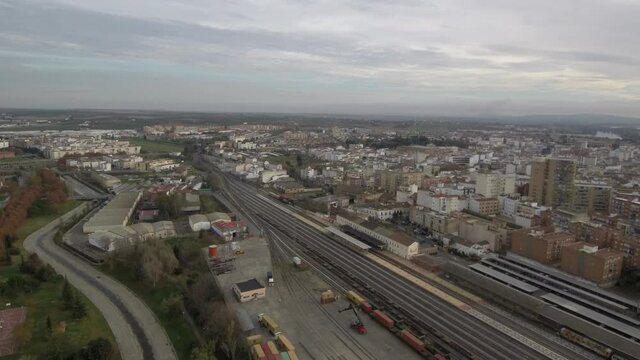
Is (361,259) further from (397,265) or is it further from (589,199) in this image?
(589,199)

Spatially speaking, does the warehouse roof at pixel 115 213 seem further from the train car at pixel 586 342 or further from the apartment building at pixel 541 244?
the train car at pixel 586 342

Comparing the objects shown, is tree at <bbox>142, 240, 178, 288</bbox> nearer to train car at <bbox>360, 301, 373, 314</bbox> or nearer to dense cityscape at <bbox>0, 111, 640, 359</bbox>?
dense cityscape at <bbox>0, 111, 640, 359</bbox>

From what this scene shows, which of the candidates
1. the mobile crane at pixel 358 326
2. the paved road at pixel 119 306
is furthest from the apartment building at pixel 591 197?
the paved road at pixel 119 306

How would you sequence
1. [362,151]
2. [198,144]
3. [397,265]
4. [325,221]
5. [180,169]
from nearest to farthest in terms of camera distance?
1. [397,265]
2. [325,221]
3. [180,169]
4. [362,151]
5. [198,144]

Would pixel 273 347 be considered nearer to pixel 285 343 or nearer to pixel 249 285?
pixel 285 343

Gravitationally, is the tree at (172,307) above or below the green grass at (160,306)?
above

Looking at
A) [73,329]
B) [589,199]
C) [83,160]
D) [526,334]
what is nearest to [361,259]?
[526,334]

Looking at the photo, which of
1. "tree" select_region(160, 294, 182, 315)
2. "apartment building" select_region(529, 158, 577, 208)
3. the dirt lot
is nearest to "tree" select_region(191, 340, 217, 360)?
the dirt lot
